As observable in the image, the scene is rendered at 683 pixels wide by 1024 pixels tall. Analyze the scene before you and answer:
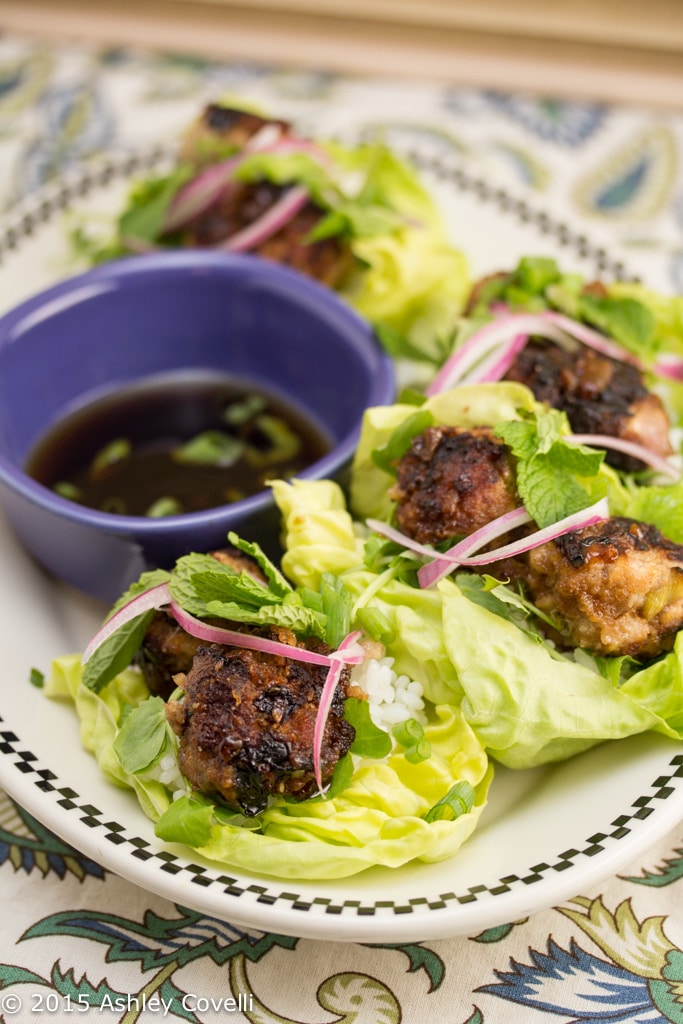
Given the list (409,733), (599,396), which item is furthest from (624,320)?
(409,733)

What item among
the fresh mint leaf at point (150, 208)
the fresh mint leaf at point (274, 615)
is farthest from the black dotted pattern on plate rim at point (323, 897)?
the fresh mint leaf at point (150, 208)

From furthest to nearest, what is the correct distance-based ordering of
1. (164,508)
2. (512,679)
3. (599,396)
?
(164,508) → (599,396) → (512,679)

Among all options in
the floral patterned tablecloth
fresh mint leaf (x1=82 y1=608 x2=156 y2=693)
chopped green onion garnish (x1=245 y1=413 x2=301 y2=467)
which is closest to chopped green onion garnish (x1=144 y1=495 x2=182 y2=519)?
chopped green onion garnish (x1=245 y1=413 x2=301 y2=467)

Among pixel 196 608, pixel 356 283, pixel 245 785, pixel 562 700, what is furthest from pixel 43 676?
pixel 356 283

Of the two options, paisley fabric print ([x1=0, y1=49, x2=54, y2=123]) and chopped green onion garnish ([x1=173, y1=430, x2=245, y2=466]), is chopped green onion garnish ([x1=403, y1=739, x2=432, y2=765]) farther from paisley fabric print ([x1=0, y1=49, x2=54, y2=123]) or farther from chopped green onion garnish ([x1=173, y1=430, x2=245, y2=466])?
paisley fabric print ([x1=0, y1=49, x2=54, y2=123])

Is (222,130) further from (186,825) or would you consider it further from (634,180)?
(186,825)

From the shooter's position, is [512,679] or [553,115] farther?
[553,115]
